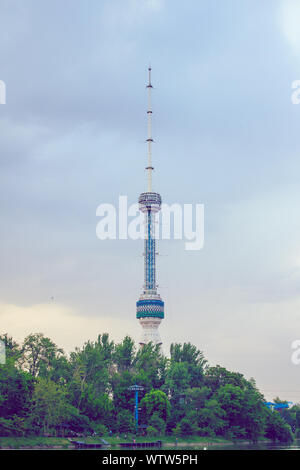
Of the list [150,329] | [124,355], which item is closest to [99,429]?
[124,355]

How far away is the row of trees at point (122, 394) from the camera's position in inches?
3499

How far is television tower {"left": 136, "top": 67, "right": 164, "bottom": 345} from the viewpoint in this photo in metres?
164

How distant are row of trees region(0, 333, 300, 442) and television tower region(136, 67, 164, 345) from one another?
113 feet

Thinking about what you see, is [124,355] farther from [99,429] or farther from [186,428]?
[99,429]

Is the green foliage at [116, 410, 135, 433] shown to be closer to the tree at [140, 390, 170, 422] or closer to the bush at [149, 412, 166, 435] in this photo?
the bush at [149, 412, 166, 435]

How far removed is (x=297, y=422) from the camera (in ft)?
591

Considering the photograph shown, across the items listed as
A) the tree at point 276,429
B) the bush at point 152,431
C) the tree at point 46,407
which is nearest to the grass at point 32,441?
the tree at point 46,407

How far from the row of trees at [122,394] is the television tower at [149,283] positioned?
3448 centimetres

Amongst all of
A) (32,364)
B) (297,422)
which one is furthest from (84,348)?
(297,422)

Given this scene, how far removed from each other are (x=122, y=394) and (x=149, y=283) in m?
56.9

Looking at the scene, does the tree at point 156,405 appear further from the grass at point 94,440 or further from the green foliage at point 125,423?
the grass at point 94,440

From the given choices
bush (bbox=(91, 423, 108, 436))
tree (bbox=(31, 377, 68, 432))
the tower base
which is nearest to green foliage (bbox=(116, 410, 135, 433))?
bush (bbox=(91, 423, 108, 436))

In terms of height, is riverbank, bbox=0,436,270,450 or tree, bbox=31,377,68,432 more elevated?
tree, bbox=31,377,68,432
